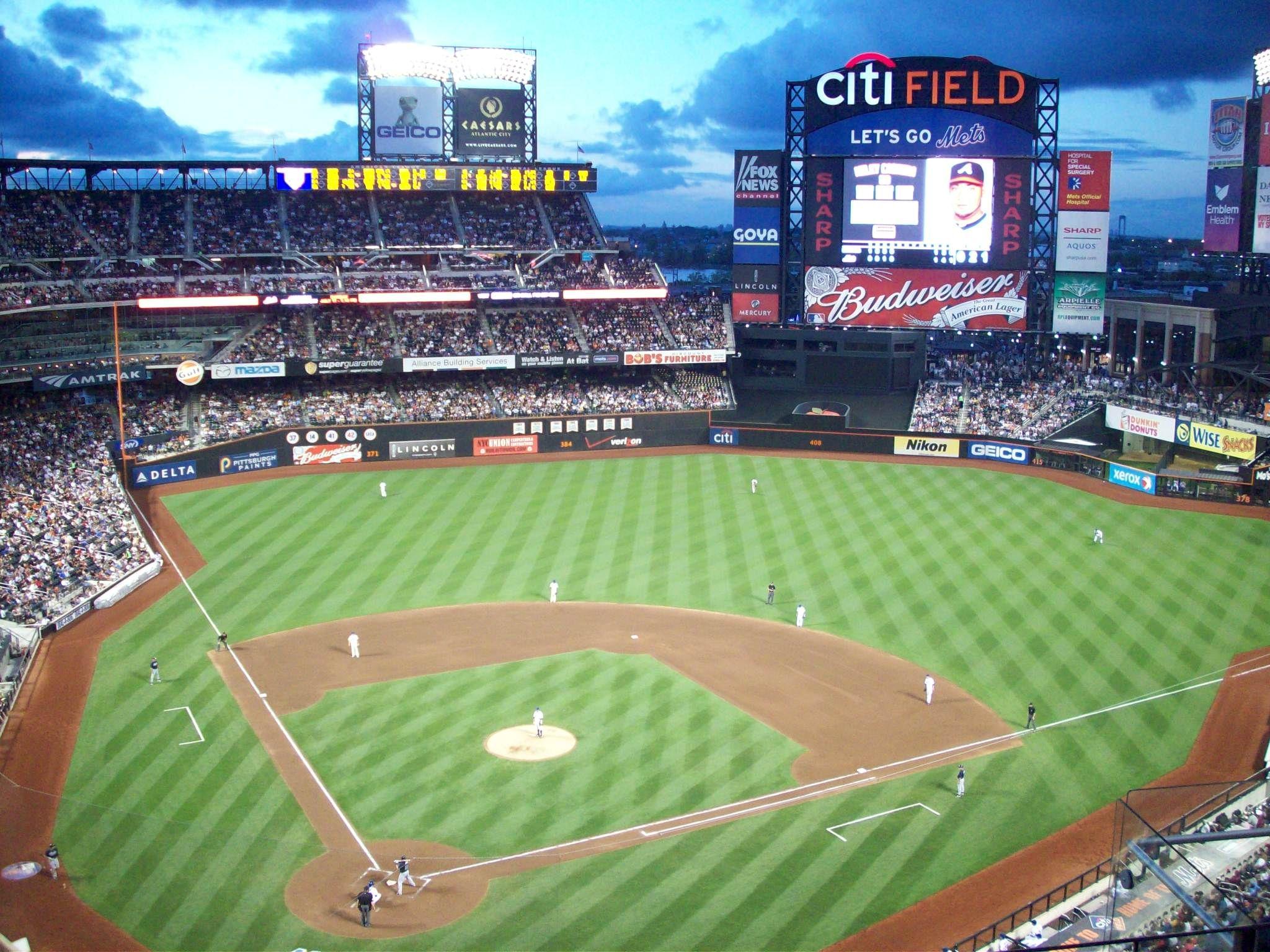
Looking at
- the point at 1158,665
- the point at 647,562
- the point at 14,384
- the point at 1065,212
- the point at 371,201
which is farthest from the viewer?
the point at 371,201

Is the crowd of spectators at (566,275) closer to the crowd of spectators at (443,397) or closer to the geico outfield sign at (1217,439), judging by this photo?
the crowd of spectators at (443,397)

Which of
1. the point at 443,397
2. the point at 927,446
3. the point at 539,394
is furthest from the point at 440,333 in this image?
the point at 927,446

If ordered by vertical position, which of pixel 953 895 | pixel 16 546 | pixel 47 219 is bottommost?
pixel 953 895

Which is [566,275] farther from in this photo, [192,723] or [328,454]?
[192,723]

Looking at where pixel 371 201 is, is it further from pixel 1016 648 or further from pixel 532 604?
pixel 1016 648

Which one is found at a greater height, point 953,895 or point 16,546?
point 16,546

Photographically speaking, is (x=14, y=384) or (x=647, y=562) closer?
(x=647, y=562)

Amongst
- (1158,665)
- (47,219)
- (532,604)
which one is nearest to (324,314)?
(47,219)
